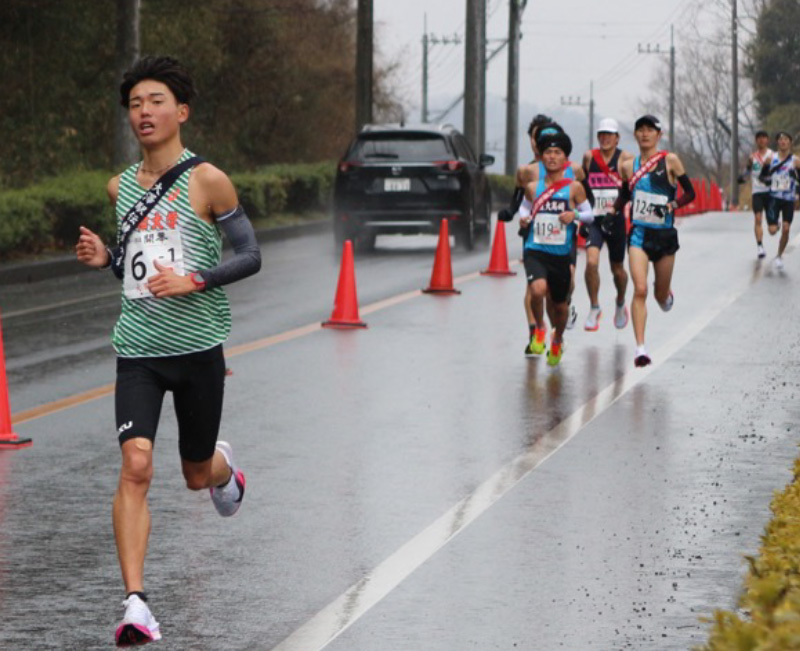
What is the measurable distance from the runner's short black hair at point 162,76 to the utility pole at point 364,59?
3214 centimetres

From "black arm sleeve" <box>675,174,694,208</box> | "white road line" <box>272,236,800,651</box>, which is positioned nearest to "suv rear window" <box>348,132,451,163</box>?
Answer: "black arm sleeve" <box>675,174,694,208</box>

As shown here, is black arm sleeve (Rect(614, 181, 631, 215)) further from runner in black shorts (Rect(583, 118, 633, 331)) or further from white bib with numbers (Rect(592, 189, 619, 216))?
white bib with numbers (Rect(592, 189, 619, 216))

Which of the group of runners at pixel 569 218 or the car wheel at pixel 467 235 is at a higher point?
the group of runners at pixel 569 218

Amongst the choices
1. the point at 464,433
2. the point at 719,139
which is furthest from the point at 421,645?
the point at 719,139

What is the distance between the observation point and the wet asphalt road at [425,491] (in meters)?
7.07

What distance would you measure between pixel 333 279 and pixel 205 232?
15829 millimetres

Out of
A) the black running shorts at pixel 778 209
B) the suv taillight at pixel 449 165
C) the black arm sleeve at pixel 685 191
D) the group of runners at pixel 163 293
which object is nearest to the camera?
the group of runners at pixel 163 293

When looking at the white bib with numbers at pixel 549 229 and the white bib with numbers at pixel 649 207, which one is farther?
the white bib with numbers at pixel 649 207

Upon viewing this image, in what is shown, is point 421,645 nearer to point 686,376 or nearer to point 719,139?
point 686,376

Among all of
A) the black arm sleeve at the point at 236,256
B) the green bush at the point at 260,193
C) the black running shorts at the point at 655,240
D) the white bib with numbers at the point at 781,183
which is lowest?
the green bush at the point at 260,193

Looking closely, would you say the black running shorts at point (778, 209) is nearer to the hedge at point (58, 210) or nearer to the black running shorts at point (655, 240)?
the hedge at point (58, 210)

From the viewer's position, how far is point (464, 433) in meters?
11.5

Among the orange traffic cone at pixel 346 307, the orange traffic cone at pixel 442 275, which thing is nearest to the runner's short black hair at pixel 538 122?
the orange traffic cone at pixel 346 307

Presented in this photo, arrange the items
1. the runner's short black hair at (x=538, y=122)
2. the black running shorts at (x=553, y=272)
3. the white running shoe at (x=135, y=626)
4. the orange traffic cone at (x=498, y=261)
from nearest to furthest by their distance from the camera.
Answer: the white running shoe at (x=135, y=626)
the black running shorts at (x=553, y=272)
the runner's short black hair at (x=538, y=122)
the orange traffic cone at (x=498, y=261)
